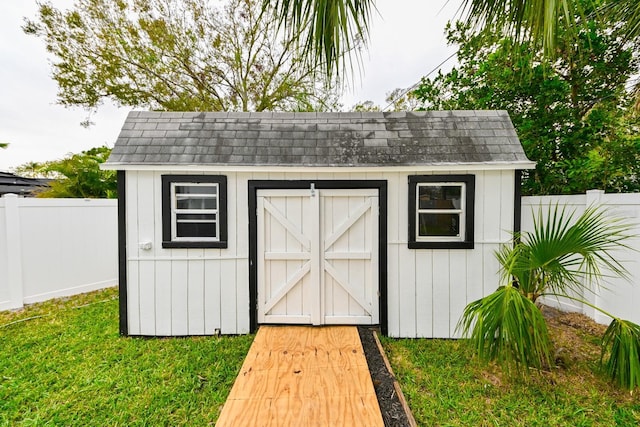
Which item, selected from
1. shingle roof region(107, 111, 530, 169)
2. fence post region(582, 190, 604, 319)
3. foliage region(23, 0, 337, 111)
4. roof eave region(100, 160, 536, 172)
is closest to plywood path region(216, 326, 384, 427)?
roof eave region(100, 160, 536, 172)

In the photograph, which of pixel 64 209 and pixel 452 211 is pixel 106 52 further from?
pixel 452 211

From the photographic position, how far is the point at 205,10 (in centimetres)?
1095

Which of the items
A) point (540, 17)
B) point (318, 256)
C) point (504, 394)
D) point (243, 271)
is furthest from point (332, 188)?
point (504, 394)

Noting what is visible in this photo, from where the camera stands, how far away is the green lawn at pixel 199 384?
2.48 metres

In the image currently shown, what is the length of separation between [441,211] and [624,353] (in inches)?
82.3

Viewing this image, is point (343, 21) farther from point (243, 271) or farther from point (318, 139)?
point (243, 271)

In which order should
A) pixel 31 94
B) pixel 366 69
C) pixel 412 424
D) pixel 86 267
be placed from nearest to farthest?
pixel 366 69 → pixel 412 424 → pixel 86 267 → pixel 31 94

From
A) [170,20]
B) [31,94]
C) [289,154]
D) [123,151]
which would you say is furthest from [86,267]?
[170,20]

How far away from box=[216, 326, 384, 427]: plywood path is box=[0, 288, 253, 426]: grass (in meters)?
0.35

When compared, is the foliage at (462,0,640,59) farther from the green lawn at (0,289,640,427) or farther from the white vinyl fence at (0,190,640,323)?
the green lawn at (0,289,640,427)

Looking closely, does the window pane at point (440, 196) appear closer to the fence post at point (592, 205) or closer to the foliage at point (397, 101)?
the fence post at point (592, 205)

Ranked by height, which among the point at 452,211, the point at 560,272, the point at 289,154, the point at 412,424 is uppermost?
the point at 289,154

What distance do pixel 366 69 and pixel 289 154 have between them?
2.29 m

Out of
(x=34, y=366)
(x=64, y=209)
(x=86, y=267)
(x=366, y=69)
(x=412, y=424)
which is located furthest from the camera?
(x=86, y=267)
